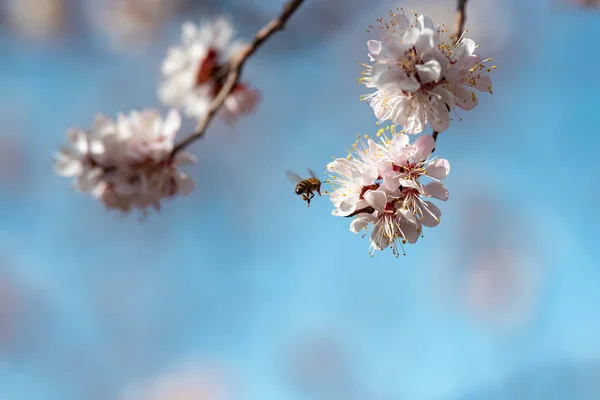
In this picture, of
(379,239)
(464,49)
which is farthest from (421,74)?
(379,239)

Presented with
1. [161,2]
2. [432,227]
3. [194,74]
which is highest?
[161,2]

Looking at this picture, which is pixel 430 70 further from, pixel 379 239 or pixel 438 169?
pixel 379 239

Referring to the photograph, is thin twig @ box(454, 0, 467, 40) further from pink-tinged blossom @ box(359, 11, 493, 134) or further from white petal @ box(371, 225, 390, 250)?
white petal @ box(371, 225, 390, 250)

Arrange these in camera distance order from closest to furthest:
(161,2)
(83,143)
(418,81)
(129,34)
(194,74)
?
1. (418,81)
2. (83,143)
3. (194,74)
4. (161,2)
5. (129,34)

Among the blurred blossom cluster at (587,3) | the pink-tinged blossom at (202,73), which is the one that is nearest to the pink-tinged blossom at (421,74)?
the pink-tinged blossom at (202,73)

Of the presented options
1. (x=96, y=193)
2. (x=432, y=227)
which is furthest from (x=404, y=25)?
(x=96, y=193)

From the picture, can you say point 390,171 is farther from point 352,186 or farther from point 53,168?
point 53,168

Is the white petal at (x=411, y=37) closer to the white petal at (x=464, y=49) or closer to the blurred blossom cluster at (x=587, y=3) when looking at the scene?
the white petal at (x=464, y=49)
